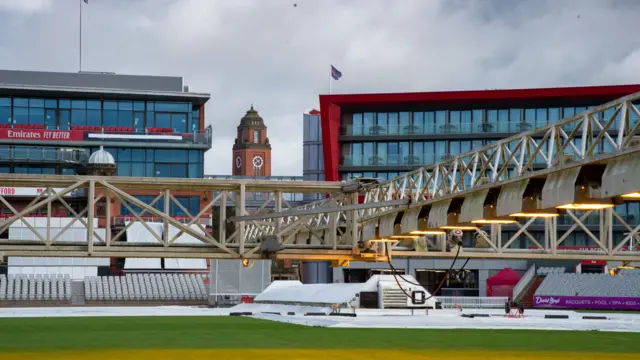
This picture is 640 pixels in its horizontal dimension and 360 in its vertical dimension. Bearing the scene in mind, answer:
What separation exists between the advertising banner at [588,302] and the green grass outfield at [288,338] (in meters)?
39.7

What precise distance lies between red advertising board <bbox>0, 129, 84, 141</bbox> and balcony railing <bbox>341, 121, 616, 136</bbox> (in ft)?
87.9

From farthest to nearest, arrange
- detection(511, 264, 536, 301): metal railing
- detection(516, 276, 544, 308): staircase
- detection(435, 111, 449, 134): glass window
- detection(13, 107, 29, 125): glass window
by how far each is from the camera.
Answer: detection(435, 111, 449, 134): glass window → detection(13, 107, 29, 125): glass window → detection(511, 264, 536, 301): metal railing → detection(516, 276, 544, 308): staircase

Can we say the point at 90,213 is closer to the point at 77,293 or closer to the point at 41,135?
the point at 77,293

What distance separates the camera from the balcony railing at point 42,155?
101 m

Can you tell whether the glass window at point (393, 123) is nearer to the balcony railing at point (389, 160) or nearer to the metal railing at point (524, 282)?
the balcony railing at point (389, 160)

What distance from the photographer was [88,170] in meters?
99.1

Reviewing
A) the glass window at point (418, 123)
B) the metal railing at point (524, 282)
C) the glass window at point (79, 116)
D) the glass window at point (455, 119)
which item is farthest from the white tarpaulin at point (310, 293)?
the glass window at point (455, 119)

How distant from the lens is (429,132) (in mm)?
109188

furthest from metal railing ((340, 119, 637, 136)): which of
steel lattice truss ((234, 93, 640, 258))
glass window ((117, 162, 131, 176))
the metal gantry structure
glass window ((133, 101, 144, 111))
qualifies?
the metal gantry structure

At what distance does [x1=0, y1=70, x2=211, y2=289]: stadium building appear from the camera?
101 m

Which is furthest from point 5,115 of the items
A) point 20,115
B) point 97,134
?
point 97,134

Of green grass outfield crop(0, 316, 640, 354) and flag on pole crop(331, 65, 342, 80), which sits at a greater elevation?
flag on pole crop(331, 65, 342, 80)

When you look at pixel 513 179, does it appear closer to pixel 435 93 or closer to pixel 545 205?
pixel 545 205

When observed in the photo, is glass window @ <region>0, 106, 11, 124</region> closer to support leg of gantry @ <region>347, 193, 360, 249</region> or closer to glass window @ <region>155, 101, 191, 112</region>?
glass window @ <region>155, 101, 191, 112</region>
